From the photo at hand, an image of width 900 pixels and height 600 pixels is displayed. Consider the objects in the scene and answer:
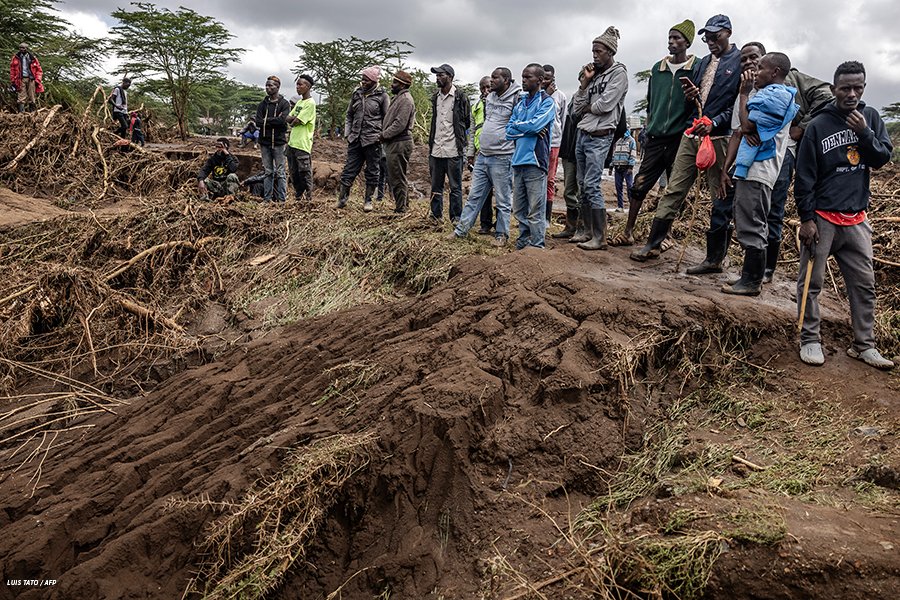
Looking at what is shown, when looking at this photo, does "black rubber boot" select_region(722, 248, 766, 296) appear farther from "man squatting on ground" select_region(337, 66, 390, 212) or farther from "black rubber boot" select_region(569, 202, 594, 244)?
"man squatting on ground" select_region(337, 66, 390, 212)

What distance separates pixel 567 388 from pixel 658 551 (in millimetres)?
1025

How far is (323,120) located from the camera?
20156 millimetres

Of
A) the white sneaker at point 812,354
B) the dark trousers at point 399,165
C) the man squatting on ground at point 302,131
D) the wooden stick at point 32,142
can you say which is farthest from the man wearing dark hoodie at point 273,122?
the white sneaker at point 812,354

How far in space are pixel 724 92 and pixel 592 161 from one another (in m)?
1.18

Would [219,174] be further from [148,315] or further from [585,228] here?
[585,228]

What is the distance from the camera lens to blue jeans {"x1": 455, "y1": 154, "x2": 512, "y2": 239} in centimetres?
586

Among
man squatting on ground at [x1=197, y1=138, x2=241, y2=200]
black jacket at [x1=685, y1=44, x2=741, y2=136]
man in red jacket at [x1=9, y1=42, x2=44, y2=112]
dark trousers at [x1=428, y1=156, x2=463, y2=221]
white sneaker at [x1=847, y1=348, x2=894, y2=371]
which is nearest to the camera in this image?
white sneaker at [x1=847, y1=348, x2=894, y2=371]

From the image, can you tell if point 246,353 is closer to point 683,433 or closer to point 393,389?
point 393,389

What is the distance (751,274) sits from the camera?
13.3 ft

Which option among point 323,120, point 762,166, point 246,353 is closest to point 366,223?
point 246,353

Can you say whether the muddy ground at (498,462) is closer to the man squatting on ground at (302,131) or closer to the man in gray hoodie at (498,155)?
the man in gray hoodie at (498,155)

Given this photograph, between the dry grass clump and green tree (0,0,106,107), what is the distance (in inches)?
493

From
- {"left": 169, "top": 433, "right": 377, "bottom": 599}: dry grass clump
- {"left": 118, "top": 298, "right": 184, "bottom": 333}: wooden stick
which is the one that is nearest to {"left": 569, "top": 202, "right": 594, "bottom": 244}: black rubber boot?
{"left": 169, "top": 433, "right": 377, "bottom": 599}: dry grass clump

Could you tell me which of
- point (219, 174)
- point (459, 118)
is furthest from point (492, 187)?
point (219, 174)
